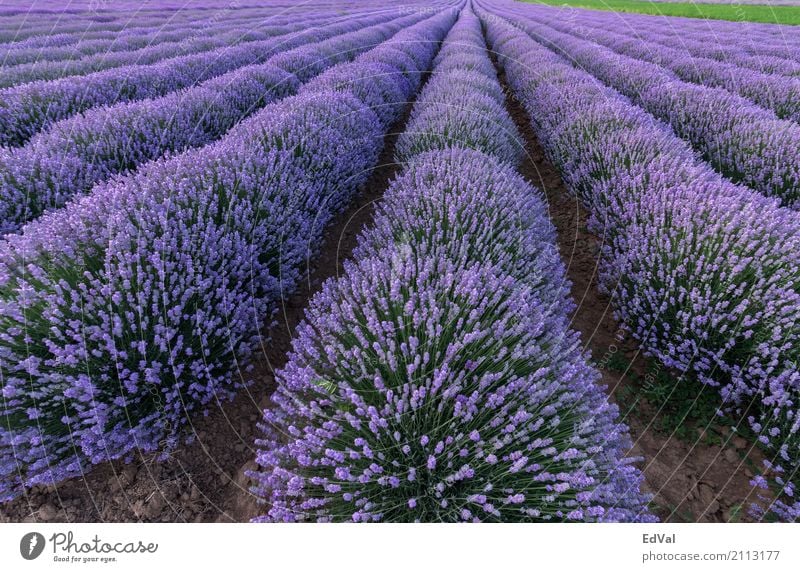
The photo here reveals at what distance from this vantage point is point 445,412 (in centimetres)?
169

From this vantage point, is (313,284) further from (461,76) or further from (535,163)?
(461,76)

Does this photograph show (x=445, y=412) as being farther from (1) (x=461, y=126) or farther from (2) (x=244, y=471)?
(1) (x=461, y=126)

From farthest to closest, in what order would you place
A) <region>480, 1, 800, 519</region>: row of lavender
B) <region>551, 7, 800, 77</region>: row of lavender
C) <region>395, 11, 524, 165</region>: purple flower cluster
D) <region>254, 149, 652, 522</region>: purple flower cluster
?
<region>551, 7, 800, 77</region>: row of lavender → <region>395, 11, 524, 165</region>: purple flower cluster → <region>480, 1, 800, 519</region>: row of lavender → <region>254, 149, 652, 522</region>: purple flower cluster

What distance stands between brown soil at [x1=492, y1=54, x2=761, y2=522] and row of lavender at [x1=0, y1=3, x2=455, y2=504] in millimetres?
2227

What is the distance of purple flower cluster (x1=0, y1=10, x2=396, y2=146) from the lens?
4449 millimetres

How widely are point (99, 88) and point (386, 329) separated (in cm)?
600

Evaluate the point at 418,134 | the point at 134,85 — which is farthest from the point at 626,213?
the point at 134,85

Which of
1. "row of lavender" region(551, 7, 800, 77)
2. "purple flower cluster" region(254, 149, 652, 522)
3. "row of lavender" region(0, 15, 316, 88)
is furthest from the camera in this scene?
"row of lavender" region(551, 7, 800, 77)

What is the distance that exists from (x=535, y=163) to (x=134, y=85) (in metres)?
5.73

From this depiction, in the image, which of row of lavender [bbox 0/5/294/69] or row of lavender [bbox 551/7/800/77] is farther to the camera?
row of lavender [bbox 551/7/800/77]

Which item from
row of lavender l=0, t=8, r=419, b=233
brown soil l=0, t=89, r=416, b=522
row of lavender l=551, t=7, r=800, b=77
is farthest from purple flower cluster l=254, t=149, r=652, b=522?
row of lavender l=551, t=7, r=800, b=77

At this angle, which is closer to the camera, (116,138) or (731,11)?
(116,138)

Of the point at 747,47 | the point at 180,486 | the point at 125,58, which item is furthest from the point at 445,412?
the point at 747,47

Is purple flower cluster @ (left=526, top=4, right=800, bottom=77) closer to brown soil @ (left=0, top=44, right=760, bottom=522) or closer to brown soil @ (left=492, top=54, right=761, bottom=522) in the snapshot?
brown soil @ (left=492, top=54, right=761, bottom=522)
